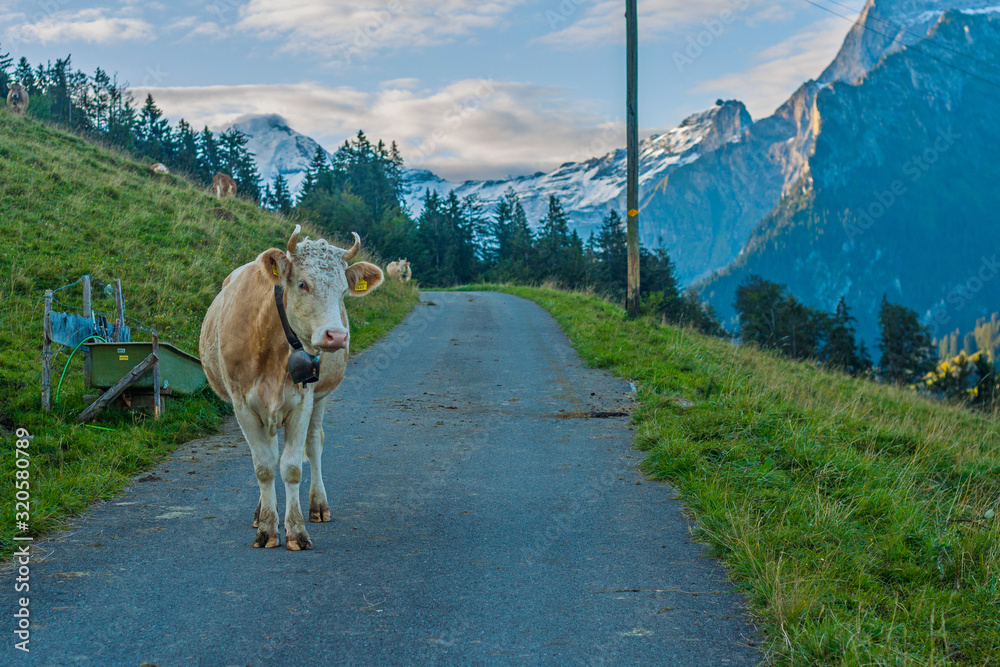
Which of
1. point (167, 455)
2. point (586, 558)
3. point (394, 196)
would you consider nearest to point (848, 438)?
point (586, 558)

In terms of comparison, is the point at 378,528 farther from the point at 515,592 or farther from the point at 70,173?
the point at 70,173

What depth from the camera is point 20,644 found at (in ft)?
11.6

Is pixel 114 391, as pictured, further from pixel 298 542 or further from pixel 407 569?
pixel 407 569

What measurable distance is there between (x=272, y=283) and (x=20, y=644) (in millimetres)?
2436

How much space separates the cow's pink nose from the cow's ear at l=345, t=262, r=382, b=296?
0.54m

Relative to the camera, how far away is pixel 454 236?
9375 centimetres

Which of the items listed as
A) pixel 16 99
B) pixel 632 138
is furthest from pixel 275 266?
pixel 16 99

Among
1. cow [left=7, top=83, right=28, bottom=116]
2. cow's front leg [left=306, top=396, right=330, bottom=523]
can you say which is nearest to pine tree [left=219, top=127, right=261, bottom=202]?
cow [left=7, top=83, right=28, bottom=116]

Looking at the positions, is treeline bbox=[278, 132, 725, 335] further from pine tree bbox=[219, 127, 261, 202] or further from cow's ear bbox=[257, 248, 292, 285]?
cow's ear bbox=[257, 248, 292, 285]

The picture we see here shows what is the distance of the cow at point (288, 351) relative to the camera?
4691 millimetres

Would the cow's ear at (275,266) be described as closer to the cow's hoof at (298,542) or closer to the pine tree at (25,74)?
the cow's hoof at (298,542)

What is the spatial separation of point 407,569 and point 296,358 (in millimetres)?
1548

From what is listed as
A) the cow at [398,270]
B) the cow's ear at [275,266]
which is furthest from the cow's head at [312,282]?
the cow at [398,270]

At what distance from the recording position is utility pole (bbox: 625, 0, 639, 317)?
19438 millimetres
